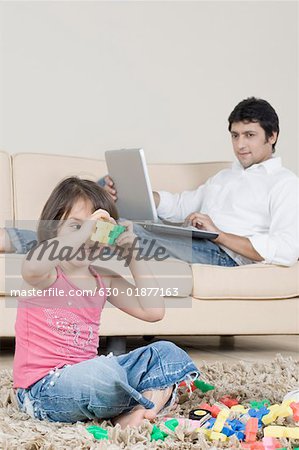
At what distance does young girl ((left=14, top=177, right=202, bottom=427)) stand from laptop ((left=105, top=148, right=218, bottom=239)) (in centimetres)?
112

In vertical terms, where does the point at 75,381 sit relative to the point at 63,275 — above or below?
below

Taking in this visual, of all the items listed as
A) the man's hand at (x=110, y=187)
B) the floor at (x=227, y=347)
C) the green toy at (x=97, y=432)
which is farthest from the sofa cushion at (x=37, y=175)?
the green toy at (x=97, y=432)

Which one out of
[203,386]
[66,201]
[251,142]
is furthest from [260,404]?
[251,142]

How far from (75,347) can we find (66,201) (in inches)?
13.4

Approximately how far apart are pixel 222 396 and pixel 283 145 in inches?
99.8

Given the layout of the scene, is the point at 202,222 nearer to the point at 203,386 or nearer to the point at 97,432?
the point at 203,386

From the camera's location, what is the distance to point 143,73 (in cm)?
405

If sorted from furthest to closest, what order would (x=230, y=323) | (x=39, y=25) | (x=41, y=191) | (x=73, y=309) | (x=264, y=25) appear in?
(x=264, y=25) → (x=39, y=25) → (x=41, y=191) → (x=230, y=323) → (x=73, y=309)

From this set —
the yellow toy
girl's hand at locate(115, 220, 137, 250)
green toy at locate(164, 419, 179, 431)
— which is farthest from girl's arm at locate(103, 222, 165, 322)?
the yellow toy

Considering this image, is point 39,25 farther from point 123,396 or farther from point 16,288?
point 123,396

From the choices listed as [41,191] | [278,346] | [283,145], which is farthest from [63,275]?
[283,145]

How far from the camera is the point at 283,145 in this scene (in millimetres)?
4316

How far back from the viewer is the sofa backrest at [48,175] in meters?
3.34

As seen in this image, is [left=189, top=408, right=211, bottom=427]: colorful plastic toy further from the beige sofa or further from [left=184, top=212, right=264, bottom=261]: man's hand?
[left=184, top=212, right=264, bottom=261]: man's hand
